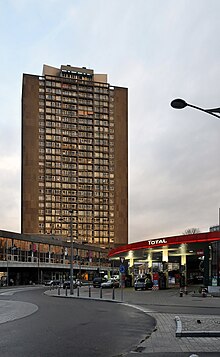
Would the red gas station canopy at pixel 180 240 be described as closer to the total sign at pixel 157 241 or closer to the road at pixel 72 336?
the total sign at pixel 157 241

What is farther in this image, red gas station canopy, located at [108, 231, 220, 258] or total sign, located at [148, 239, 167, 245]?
total sign, located at [148, 239, 167, 245]

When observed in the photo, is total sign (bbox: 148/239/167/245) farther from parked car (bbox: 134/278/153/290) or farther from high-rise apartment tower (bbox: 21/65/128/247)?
high-rise apartment tower (bbox: 21/65/128/247)

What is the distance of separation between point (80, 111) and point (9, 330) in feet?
550

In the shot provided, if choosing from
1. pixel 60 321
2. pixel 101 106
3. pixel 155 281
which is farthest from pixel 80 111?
pixel 60 321

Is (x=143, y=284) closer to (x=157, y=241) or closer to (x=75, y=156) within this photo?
(x=157, y=241)

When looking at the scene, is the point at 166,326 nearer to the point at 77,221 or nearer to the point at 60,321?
the point at 60,321

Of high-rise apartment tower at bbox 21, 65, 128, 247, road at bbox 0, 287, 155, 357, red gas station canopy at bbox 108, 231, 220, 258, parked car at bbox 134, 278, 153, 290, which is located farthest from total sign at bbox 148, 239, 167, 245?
high-rise apartment tower at bbox 21, 65, 128, 247

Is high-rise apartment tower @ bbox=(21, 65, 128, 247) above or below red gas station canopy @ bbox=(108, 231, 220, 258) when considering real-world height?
above

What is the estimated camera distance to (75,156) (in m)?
178

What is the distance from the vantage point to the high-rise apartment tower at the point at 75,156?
169 metres

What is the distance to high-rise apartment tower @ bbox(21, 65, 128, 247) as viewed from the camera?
16862 cm

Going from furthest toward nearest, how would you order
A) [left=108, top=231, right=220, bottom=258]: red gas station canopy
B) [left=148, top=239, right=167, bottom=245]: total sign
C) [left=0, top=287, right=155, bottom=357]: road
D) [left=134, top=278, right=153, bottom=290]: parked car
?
[left=134, top=278, right=153, bottom=290]: parked car → [left=148, top=239, right=167, bottom=245]: total sign → [left=108, top=231, right=220, bottom=258]: red gas station canopy → [left=0, top=287, right=155, bottom=357]: road

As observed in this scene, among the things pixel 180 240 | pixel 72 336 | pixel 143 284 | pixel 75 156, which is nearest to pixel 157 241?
pixel 180 240

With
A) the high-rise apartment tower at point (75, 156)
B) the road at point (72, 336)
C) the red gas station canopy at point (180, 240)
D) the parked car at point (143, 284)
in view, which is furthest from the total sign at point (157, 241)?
the high-rise apartment tower at point (75, 156)
